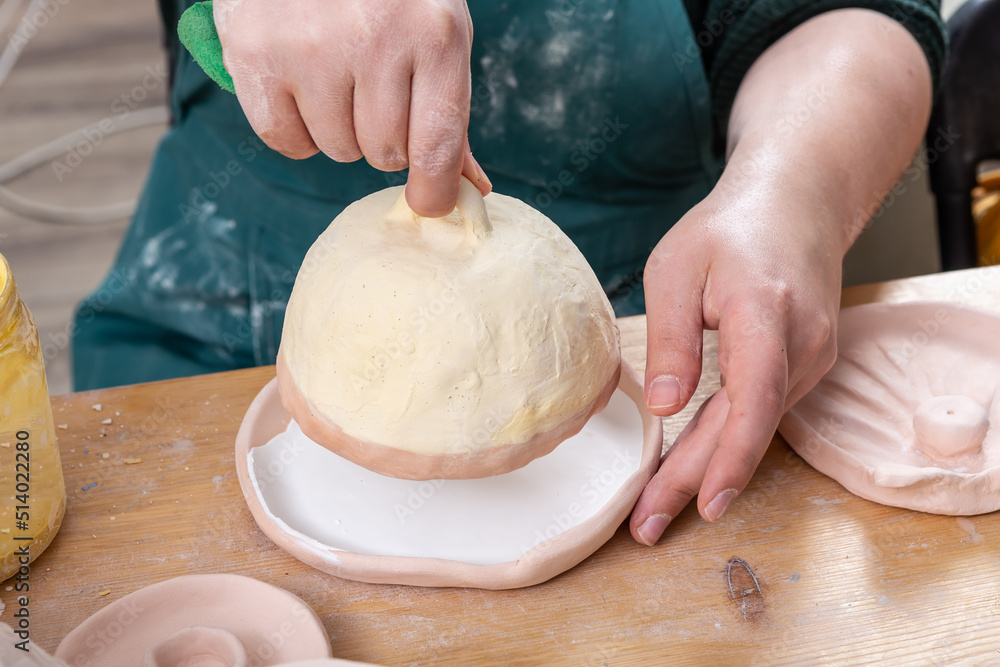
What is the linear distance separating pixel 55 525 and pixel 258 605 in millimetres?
231

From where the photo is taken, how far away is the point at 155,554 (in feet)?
2.46

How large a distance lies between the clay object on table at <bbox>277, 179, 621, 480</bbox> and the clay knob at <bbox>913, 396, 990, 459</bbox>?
0.33 meters

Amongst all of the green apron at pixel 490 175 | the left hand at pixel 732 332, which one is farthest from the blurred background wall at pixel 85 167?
the left hand at pixel 732 332

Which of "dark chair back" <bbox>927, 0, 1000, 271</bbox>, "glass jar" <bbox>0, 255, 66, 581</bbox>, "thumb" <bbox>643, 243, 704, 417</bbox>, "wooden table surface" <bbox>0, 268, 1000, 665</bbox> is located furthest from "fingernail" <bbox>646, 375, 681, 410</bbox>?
"dark chair back" <bbox>927, 0, 1000, 271</bbox>

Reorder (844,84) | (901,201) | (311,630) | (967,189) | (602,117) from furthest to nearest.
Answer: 1. (901,201)
2. (967,189)
3. (602,117)
4. (844,84)
5. (311,630)

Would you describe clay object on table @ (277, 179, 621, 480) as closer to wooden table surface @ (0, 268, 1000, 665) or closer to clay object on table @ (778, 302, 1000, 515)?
wooden table surface @ (0, 268, 1000, 665)

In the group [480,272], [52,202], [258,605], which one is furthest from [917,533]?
[52,202]

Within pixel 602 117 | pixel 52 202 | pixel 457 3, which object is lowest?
pixel 52 202

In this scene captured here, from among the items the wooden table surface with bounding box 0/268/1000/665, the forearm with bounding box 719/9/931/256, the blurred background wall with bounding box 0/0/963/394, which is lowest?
the blurred background wall with bounding box 0/0/963/394

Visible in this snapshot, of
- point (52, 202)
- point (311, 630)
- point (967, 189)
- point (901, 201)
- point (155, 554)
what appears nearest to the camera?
point (311, 630)

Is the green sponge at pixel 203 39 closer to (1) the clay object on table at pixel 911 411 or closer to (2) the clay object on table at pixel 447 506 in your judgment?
(2) the clay object on table at pixel 447 506

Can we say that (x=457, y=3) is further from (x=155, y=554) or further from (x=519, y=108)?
(x=155, y=554)

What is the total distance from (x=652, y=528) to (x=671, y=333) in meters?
0.18

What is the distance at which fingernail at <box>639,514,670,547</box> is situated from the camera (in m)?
0.74
